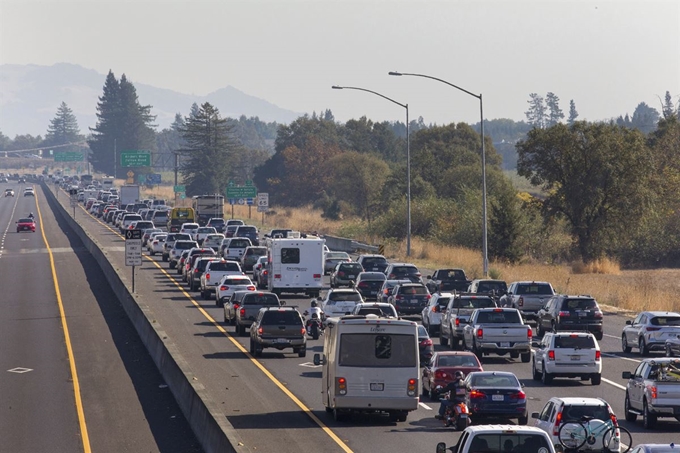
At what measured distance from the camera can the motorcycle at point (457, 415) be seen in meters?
25.0

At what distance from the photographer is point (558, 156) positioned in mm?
78438

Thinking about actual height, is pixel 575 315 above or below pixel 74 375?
above

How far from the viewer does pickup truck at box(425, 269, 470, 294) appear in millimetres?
54594

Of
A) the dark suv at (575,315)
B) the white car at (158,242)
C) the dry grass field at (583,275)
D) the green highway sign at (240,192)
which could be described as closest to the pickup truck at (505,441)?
the dark suv at (575,315)

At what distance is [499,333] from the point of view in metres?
36.7

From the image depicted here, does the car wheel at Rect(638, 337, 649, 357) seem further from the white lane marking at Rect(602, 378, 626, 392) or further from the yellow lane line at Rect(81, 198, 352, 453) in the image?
the yellow lane line at Rect(81, 198, 352, 453)

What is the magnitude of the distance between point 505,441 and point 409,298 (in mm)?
31942

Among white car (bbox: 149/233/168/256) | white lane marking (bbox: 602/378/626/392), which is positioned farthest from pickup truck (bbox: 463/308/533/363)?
white car (bbox: 149/233/168/256)

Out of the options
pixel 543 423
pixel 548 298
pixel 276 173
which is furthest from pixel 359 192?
pixel 543 423

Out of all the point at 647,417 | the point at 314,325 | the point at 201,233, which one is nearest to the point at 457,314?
the point at 314,325

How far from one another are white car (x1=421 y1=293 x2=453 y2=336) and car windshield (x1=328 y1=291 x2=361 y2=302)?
2.62 meters

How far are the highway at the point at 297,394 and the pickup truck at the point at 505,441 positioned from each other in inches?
252

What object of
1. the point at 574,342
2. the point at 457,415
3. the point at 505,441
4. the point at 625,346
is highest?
the point at 505,441

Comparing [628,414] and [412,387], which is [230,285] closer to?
[412,387]
